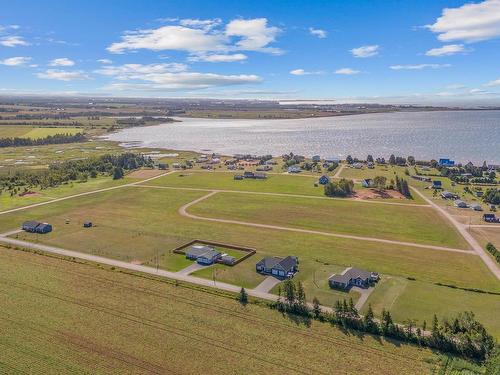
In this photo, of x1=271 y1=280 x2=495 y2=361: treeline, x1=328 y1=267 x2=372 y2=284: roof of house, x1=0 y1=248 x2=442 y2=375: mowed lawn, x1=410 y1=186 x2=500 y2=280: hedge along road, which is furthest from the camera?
x1=410 y1=186 x2=500 y2=280: hedge along road

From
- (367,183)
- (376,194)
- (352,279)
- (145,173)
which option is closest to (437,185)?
(367,183)

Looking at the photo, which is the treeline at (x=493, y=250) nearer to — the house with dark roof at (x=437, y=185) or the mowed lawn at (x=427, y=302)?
the mowed lawn at (x=427, y=302)

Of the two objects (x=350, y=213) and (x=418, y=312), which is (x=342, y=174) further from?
(x=418, y=312)

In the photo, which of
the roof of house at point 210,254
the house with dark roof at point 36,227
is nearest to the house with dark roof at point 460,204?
the roof of house at point 210,254

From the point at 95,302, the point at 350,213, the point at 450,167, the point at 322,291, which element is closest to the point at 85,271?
the point at 95,302

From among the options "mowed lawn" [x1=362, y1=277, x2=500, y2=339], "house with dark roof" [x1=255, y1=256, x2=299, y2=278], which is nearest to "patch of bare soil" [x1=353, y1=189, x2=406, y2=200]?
"house with dark roof" [x1=255, y1=256, x2=299, y2=278]

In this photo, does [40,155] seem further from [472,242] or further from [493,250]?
[493,250]

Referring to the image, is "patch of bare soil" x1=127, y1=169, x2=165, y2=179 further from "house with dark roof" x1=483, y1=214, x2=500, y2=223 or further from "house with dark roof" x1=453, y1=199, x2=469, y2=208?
"house with dark roof" x1=483, y1=214, x2=500, y2=223
